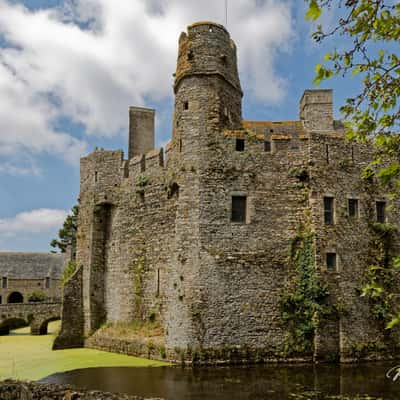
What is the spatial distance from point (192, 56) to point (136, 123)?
615 centimetres

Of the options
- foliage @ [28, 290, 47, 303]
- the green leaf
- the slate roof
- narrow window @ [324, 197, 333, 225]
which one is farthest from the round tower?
the slate roof

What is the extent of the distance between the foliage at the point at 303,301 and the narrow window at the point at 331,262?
21.4 inches

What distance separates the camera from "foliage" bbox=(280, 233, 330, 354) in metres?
14.4

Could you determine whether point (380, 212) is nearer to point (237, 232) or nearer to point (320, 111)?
point (237, 232)

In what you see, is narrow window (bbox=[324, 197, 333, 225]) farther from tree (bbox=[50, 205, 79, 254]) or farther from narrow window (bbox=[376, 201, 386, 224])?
tree (bbox=[50, 205, 79, 254])

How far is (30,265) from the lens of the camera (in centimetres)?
4634

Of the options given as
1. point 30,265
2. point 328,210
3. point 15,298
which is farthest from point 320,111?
point 15,298

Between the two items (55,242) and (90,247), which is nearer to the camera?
(90,247)

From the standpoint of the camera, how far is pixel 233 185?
50.9 feet

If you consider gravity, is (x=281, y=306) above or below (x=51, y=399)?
above

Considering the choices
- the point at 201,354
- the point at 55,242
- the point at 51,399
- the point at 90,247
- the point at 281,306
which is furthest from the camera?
the point at 55,242

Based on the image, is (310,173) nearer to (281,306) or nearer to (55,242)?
(281,306)

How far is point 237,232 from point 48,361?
25.9ft

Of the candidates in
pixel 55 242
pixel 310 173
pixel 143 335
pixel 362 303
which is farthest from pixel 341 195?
pixel 55 242
